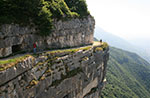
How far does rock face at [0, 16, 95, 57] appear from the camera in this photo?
21.0 metres

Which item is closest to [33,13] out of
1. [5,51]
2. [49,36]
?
[49,36]

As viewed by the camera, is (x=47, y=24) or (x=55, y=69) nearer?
(x=55, y=69)

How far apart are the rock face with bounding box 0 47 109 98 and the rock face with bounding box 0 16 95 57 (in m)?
4.95

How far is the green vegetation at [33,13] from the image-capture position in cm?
2108

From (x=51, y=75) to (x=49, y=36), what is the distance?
1007cm

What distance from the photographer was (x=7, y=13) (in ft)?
69.9

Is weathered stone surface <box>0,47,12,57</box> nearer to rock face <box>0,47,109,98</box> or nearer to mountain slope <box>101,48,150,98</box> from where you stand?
rock face <box>0,47,109,98</box>

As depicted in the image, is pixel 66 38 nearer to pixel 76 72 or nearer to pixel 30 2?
pixel 76 72

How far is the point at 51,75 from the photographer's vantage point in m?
22.8

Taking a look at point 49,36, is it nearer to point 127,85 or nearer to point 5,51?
point 5,51

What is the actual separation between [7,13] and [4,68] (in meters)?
10.9

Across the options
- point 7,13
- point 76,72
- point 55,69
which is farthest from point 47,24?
point 76,72

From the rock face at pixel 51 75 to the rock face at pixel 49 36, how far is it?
495 cm

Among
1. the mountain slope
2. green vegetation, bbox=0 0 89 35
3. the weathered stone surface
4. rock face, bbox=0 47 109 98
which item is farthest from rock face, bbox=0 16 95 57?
the mountain slope
